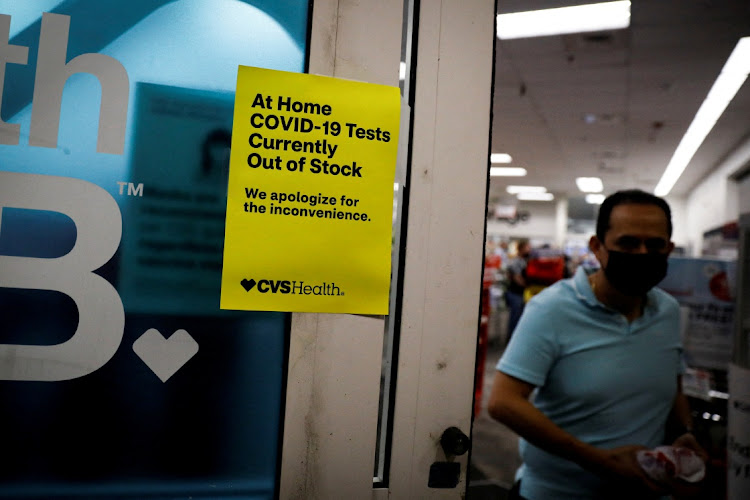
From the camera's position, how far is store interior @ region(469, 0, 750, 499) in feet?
11.4

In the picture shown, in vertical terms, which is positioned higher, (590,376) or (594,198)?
(594,198)

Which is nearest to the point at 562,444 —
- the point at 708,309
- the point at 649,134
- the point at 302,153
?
the point at 302,153

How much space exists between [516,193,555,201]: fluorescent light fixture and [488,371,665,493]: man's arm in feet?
43.5

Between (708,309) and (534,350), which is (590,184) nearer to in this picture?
(708,309)

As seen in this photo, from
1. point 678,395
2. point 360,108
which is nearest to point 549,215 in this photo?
point 678,395

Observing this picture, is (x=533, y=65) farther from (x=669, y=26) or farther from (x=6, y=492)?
(x=6, y=492)

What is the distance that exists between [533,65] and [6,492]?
510 centimetres

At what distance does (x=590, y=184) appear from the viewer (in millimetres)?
11820

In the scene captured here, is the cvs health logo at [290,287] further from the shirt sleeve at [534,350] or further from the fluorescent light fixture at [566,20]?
A: the fluorescent light fixture at [566,20]

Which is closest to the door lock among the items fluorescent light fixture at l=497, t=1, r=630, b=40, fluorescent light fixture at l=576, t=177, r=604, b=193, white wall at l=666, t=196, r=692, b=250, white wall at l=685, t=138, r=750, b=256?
fluorescent light fixture at l=497, t=1, r=630, b=40

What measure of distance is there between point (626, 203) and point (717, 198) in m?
9.67

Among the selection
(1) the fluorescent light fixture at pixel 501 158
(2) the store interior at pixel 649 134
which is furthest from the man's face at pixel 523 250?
(1) the fluorescent light fixture at pixel 501 158

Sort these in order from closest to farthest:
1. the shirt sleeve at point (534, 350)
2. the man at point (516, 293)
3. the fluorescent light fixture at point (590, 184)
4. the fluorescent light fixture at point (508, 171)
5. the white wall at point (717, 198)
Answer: the shirt sleeve at point (534, 350), the man at point (516, 293), the white wall at point (717, 198), the fluorescent light fixture at point (508, 171), the fluorescent light fixture at point (590, 184)

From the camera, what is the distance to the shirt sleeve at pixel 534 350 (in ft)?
4.54
